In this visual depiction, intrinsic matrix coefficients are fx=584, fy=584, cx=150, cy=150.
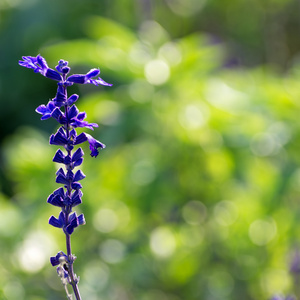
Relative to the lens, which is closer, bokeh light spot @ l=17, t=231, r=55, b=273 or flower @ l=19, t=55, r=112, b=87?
flower @ l=19, t=55, r=112, b=87

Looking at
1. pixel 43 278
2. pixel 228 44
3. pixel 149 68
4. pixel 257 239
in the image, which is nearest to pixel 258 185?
pixel 257 239

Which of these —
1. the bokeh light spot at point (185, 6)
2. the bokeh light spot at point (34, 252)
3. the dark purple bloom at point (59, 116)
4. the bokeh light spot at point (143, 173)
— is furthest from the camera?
the bokeh light spot at point (185, 6)

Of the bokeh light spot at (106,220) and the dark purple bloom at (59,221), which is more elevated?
the bokeh light spot at (106,220)

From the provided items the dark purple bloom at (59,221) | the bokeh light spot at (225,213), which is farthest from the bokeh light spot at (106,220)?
the dark purple bloom at (59,221)

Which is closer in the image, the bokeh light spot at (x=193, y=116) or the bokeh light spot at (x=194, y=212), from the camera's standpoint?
the bokeh light spot at (x=193, y=116)

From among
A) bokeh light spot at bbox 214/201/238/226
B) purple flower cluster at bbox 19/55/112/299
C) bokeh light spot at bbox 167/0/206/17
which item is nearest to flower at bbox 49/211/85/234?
purple flower cluster at bbox 19/55/112/299

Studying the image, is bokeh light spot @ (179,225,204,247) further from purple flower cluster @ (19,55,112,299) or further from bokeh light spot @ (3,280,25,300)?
purple flower cluster @ (19,55,112,299)

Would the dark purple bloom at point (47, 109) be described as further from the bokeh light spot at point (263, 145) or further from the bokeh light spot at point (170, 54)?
the bokeh light spot at point (170, 54)

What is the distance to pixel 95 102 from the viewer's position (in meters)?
2.26

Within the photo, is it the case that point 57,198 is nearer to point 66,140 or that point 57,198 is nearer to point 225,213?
point 66,140

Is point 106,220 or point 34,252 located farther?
point 106,220

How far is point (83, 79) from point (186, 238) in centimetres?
137

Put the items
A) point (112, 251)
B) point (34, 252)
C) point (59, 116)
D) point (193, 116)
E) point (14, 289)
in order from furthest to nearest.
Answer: point (112, 251) < point (193, 116) < point (34, 252) < point (14, 289) < point (59, 116)

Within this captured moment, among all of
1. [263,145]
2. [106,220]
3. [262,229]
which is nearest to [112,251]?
[106,220]
